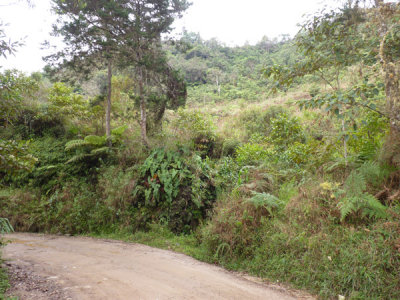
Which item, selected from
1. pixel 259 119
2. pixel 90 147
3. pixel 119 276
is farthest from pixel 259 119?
pixel 119 276

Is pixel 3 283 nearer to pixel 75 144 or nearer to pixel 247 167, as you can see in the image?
pixel 247 167

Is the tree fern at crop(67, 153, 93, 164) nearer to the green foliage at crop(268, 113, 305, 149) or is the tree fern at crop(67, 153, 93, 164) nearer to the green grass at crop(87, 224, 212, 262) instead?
the green grass at crop(87, 224, 212, 262)

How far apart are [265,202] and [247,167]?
6.22 feet

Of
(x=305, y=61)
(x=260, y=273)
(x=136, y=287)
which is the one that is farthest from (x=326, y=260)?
(x=305, y=61)

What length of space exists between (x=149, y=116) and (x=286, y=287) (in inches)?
332

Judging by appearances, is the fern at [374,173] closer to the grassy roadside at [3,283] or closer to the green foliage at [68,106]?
the grassy roadside at [3,283]

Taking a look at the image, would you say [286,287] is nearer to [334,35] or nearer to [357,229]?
[357,229]

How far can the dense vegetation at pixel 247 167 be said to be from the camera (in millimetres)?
3975

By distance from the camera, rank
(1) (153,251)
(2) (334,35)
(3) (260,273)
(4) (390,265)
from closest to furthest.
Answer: (4) (390,265) → (3) (260,273) → (2) (334,35) → (1) (153,251)

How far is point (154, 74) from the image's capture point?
9508 mm

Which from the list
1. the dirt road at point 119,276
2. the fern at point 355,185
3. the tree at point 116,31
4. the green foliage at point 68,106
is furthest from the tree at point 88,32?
the fern at point 355,185

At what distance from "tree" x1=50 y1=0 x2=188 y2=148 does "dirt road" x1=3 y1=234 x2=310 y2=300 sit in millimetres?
5018

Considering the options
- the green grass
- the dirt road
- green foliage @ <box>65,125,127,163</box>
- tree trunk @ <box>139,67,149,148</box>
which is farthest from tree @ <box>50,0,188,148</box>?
the dirt road

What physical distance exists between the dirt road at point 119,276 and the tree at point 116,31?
5.02 metres
